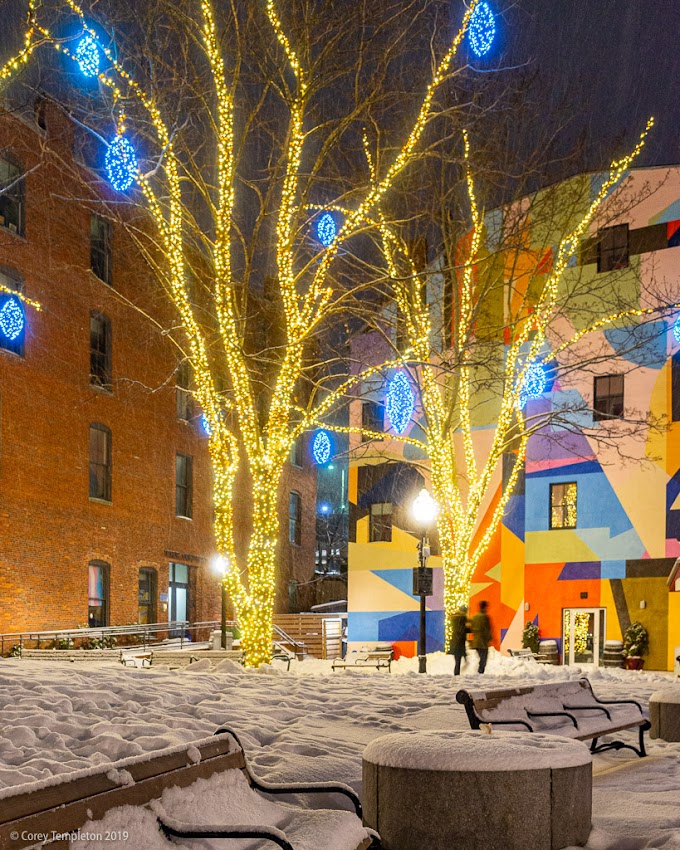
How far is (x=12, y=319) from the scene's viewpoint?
92.3 ft

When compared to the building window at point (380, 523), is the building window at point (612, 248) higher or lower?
higher

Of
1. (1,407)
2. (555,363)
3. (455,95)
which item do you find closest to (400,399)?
(555,363)

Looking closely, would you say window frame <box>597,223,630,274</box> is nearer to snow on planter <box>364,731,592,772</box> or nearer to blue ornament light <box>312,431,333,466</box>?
blue ornament light <box>312,431,333,466</box>

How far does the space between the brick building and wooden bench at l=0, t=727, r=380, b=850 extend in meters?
19.5

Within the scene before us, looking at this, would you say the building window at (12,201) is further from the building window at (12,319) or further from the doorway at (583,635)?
the doorway at (583,635)

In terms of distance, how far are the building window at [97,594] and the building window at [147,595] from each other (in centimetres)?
215

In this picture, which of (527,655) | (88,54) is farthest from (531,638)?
(88,54)

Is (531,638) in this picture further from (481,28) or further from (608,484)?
(481,28)

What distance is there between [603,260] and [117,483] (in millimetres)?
16591

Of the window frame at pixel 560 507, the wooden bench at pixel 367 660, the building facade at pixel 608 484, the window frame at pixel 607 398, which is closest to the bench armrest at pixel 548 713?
the wooden bench at pixel 367 660

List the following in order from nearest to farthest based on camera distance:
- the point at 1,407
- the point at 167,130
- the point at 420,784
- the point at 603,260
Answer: the point at 420,784 → the point at 167,130 → the point at 1,407 → the point at 603,260

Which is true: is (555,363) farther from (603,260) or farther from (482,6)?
(482,6)

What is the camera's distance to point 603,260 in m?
29.9

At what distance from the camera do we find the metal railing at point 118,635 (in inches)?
1054
